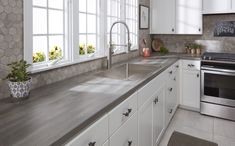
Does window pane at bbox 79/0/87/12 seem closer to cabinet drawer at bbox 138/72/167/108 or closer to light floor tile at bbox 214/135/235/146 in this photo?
cabinet drawer at bbox 138/72/167/108

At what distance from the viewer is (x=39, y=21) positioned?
1.82 meters

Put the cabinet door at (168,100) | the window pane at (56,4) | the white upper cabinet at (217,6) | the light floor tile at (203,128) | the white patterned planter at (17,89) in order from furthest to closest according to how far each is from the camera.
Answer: the white upper cabinet at (217,6)
the cabinet door at (168,100)
the light floor tile at (203,128)
the window pane at (56,4)
the white patterned planter at (17,89)

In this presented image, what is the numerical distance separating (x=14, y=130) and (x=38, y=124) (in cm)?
10

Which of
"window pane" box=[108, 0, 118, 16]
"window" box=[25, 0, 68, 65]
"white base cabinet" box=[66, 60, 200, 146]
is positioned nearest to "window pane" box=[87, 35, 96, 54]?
"window" box=[25, 0, 68, 65]

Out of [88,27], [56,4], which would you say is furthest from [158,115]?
[56,4]

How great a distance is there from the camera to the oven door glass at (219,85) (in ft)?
11.1

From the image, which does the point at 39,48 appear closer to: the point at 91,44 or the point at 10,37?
the point at 10,37

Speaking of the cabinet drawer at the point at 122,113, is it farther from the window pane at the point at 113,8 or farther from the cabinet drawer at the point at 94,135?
the window pane at the point at 113,8

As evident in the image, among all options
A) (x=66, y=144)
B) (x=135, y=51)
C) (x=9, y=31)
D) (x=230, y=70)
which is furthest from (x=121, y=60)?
(x=66, y=144)

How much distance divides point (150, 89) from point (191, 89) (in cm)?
188

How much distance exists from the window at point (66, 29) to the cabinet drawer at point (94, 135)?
78cm

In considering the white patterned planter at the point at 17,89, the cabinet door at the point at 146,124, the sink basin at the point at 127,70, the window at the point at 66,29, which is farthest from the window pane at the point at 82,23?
the white patterned planter at the point at 17,89

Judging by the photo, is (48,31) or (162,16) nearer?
(48,31)

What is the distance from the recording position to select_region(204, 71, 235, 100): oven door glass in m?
3.40
